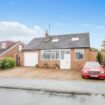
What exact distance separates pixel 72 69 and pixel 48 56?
4.55 meters

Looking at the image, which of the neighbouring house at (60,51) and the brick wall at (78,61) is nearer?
the brick wall at (78,61)

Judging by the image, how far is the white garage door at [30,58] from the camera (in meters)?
28.8

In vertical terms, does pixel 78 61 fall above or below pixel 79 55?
below

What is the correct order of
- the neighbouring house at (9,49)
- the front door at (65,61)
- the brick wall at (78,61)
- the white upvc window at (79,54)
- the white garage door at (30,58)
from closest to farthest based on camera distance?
the brick wall at (78,61) → the white upvc window at (79,54) → the front door at (65,61) → the white garage door at (30,58) → the neighbouring house at (9,49)

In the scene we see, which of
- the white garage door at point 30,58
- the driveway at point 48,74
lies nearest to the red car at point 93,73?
the driveway at point 48,74

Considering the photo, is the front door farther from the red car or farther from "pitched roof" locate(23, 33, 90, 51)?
the red car

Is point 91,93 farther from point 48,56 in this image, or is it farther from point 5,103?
point 48,56

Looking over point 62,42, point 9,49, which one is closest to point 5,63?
point 62,42

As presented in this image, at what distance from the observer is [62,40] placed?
28891 mm

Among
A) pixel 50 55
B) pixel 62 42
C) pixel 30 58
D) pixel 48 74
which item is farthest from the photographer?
pixel 30 58

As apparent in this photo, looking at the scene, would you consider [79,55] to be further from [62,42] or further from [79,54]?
[62,42]

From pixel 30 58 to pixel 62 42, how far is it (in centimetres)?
606

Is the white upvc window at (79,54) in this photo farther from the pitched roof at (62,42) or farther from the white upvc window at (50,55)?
the white upvc window at (50,55)

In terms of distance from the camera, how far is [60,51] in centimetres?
2673
